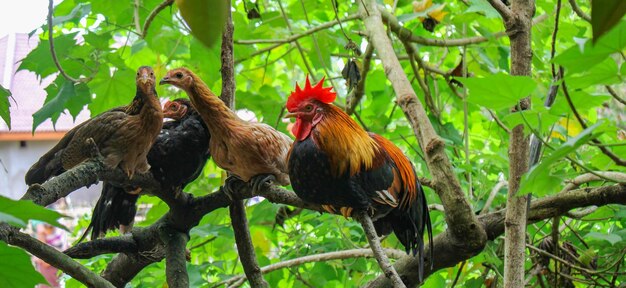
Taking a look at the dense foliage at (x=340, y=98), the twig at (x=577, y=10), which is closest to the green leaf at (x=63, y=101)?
the dense foliage at (x=340, y=98)

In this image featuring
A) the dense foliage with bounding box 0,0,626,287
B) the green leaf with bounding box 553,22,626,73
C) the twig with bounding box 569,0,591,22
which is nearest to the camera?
the green leaf with bounding box 553,22,626,73

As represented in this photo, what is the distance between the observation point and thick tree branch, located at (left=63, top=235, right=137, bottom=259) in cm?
105

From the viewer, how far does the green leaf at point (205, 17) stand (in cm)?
16

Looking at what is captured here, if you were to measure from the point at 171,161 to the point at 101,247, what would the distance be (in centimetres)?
18

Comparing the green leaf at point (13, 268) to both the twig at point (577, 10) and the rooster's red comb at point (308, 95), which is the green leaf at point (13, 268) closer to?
the rooster's red comb at point (308, 95)

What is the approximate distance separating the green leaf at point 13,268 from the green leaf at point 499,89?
0.45 meters

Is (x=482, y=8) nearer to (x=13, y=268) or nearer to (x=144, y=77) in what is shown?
(x=144, y=77)

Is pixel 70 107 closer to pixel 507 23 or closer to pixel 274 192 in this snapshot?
pixel 274 192

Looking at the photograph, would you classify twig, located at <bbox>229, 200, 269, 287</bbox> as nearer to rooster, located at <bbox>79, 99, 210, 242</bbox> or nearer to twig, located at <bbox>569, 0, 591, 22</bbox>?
rooster, located at <bbox>79, 99, 210, 242</bbox>

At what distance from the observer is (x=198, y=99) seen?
1108mm

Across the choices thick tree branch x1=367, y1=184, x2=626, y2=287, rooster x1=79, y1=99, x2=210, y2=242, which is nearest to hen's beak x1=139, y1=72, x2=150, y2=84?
Result: rooster x1=79, y1=99, x2=210, y2=242

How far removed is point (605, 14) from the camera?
151mm

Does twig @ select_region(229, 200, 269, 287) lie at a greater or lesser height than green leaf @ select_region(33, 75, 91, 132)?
lesser

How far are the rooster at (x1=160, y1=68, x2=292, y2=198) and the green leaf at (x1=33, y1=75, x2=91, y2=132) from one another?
A: 0.18 meters
